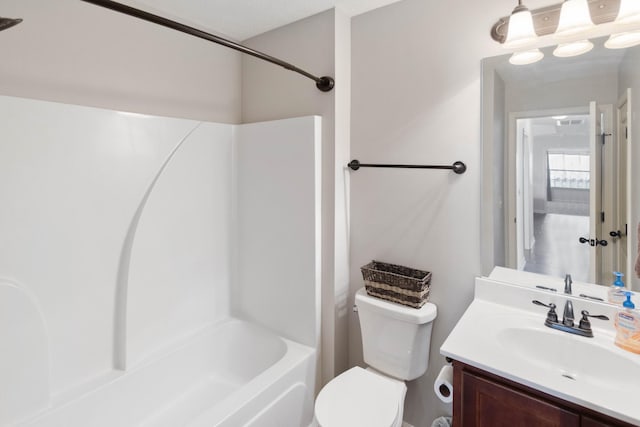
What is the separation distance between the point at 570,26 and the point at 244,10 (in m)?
1.66

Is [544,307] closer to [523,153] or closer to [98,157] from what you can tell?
[523,153]

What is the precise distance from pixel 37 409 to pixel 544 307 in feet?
7.55

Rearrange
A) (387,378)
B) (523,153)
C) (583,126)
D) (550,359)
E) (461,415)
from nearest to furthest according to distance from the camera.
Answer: (461,415) < (550,359) < (583,126) < (523,153) < (387,378)

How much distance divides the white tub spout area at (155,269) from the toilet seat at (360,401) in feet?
0.97

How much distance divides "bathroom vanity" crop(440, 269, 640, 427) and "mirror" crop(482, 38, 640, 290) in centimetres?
14

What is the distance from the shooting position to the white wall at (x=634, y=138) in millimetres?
1319

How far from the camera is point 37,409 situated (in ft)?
4.71

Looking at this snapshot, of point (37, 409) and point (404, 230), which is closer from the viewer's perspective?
point (37, 409)

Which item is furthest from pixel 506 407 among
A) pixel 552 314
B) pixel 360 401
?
pixel 360 401

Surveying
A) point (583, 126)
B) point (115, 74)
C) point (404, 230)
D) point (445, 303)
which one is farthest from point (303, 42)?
point (445, 303)

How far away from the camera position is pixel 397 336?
69.0 inches

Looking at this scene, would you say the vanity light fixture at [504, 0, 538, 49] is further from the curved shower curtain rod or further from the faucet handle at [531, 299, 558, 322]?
the faucet handle at [531, 299, 558, 322]

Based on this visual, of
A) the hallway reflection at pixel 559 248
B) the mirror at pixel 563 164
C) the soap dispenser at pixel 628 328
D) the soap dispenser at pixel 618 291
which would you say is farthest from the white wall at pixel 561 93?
the soap dispenser at pixel 628 328

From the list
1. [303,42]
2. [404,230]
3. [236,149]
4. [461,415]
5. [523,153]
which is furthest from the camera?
[236,149]
